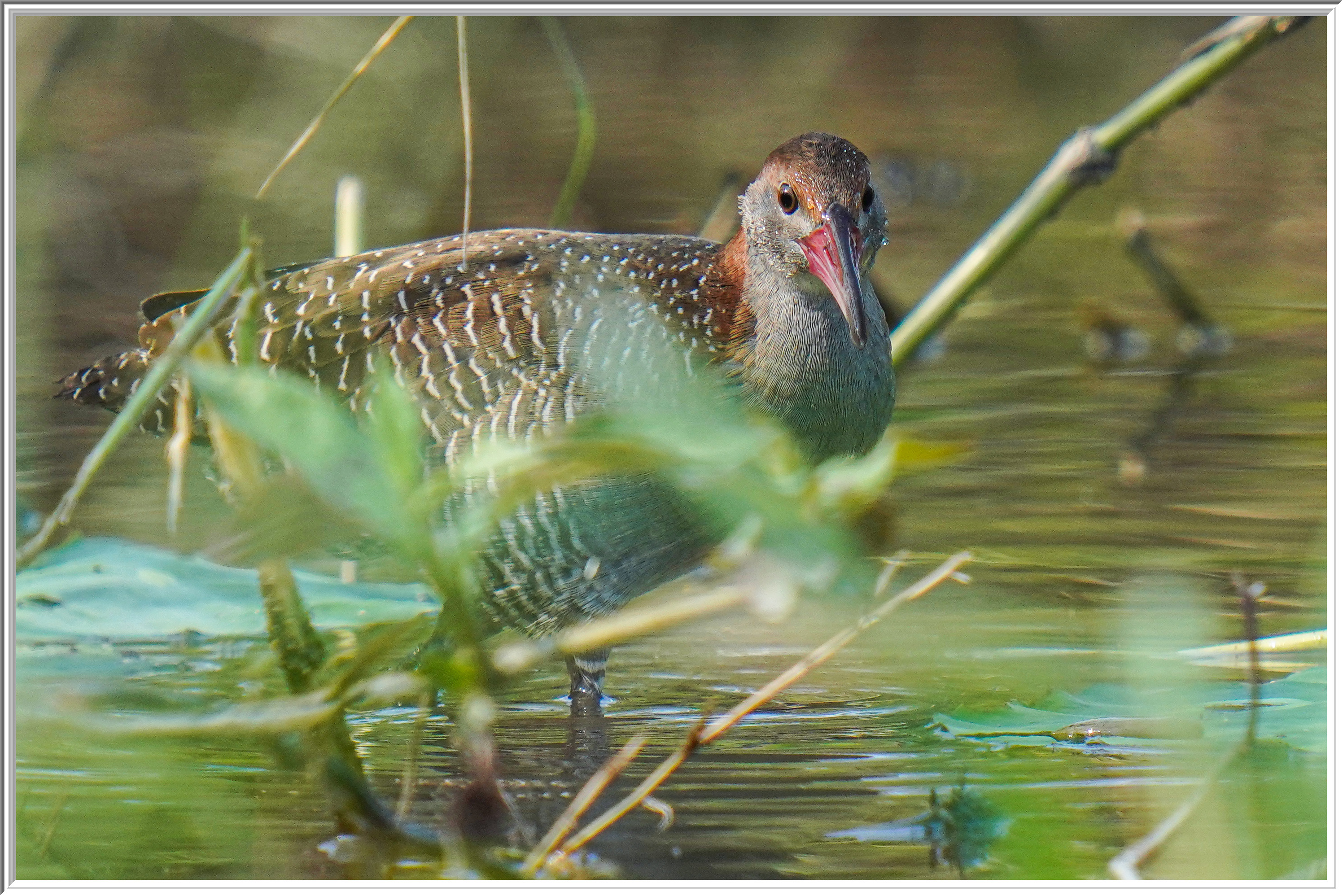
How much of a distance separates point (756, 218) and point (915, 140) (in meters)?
8.90

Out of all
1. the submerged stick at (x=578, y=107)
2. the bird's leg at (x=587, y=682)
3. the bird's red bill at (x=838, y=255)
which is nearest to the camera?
the submerged stick at (x=578, y=107)

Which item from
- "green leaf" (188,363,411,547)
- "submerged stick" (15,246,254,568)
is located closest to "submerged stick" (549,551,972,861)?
"green leaf" (188,363,411,547)

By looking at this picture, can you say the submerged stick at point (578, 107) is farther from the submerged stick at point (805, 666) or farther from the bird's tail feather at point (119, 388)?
the bird's tail feather at point (119, 388)

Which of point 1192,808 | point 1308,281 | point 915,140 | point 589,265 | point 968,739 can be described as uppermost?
point 915,140

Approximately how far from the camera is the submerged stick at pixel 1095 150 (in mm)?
2932

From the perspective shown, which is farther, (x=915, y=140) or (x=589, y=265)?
(x=915, y=140)

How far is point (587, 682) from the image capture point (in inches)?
182

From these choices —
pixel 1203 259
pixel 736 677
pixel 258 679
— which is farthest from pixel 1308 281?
pixel 258 679

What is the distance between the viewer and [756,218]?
441cm

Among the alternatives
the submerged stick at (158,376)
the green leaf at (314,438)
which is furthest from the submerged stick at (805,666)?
the submerged stick at (158,376)

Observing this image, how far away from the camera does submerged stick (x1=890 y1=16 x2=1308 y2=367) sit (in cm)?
293

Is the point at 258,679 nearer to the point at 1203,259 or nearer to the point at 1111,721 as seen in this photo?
the point at 1111,721

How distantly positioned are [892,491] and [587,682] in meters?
2.16

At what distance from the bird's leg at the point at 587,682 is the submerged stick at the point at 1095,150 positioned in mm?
1478
